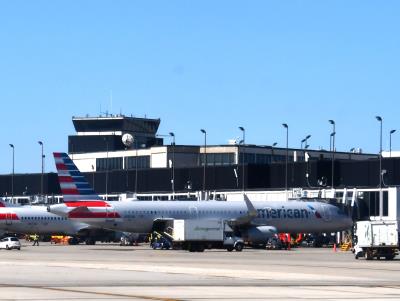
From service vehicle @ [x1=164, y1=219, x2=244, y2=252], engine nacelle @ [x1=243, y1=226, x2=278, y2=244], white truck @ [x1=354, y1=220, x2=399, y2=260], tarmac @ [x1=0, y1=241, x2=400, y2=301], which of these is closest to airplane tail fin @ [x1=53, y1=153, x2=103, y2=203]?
service vehicle @ [x1=164, y1=219, x2=244, y2=252]

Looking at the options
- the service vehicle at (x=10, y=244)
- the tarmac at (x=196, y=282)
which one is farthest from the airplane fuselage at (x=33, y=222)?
the tarmac at (x=196, y=282)

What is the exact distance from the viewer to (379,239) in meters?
72.9

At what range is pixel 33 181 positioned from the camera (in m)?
173

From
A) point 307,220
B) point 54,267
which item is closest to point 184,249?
point 307,220

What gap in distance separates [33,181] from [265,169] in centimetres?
5097

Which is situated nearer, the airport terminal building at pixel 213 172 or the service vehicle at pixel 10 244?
the service vehicle at pixel 10 244

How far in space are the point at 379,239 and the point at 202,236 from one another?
22281 mm

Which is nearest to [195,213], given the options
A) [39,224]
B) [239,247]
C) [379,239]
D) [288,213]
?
[288,213]

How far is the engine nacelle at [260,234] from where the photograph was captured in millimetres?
101625

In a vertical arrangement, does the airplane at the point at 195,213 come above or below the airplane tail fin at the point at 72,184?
below

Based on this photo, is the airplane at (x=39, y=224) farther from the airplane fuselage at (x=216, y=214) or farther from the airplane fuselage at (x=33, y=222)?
the airplane fuselage at (x=216, y=214)

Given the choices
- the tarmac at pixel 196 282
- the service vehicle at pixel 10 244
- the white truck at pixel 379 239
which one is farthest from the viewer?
the service vehicle at pixel 10 244

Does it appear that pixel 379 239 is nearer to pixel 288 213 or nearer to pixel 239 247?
pixel 239 247

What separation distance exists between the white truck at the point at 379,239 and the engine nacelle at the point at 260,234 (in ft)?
92.6
